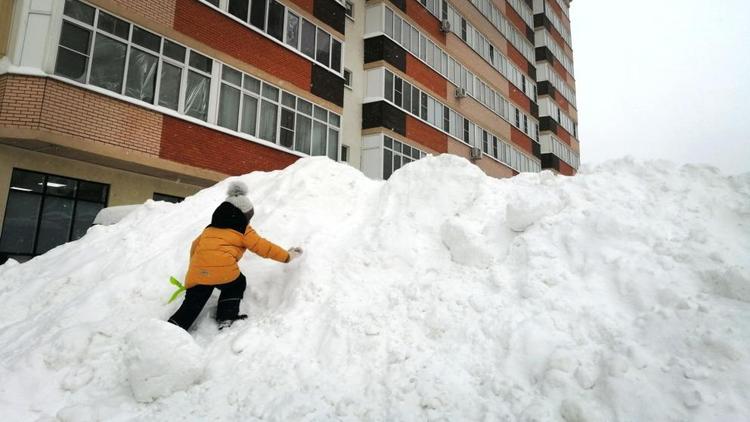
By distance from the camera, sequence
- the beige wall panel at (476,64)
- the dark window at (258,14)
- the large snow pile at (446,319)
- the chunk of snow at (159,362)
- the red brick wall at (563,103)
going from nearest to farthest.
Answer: the large snow pile at (446,319)
the chunk of snow at (159,362)
the dark window at (258,14)
the beige wall panel at (476,64)
the red brick wall at (563,103)

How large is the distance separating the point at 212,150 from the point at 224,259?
775 cm

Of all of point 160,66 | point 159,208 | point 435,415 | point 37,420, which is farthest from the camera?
point 160,66

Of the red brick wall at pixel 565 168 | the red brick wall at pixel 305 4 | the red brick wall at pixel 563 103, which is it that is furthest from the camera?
the red brick wall at pixel 563 103

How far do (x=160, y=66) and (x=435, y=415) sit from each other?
10431 mm

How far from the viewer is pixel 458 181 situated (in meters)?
5.83

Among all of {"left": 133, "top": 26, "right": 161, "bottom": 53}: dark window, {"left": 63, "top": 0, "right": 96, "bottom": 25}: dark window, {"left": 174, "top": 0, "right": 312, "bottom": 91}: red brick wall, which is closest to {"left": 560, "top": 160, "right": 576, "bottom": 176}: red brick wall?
{"left": 174, "top": 0, "right": 312, "bottom": 91}: red brick wall

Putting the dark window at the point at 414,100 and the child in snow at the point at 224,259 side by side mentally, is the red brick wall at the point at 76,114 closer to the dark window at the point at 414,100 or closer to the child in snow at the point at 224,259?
the child in snow at the point at 224,259

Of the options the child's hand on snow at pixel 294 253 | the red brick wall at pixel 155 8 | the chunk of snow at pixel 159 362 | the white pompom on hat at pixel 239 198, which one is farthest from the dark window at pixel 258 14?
the chunk of snow at pixel 159 362

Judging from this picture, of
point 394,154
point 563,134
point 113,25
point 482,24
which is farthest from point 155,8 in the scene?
point 563,134

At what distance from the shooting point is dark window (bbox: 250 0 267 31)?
12.9 meters

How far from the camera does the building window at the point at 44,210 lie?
9.02 metres

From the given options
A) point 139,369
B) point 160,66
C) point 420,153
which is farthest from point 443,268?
point 420,153

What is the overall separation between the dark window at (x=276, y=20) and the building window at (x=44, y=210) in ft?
22.2

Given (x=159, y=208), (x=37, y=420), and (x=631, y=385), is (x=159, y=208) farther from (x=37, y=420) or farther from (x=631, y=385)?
(x=631, y=385)
